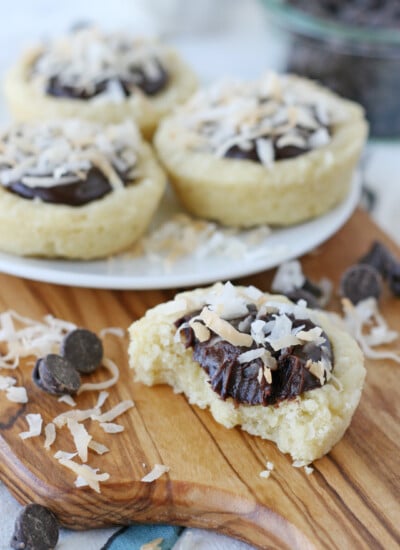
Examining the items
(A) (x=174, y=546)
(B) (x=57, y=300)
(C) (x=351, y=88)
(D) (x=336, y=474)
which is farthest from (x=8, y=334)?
(C) (x=351, y=88)

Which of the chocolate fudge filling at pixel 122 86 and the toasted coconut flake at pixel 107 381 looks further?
the chocolate fudge filling at pixel 122 86

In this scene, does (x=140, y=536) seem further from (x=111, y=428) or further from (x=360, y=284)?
(x=360, y=284)

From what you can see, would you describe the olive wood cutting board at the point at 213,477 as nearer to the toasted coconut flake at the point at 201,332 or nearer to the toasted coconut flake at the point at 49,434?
the toasted coconut flake at the point at 49,434

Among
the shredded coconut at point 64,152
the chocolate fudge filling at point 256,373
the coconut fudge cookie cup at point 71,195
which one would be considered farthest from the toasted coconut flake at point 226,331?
the shredded coconut at point 64,152

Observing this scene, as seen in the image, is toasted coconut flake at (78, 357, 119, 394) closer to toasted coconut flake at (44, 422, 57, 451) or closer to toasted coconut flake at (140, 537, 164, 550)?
toasted coconut flake at (44, 422, 57, 451)

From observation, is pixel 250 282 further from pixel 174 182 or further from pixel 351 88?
pixel 351 88

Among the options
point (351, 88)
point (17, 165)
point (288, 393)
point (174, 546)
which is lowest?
point (351, 88)
